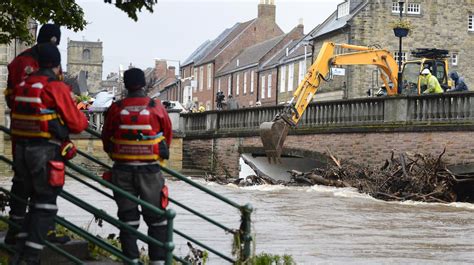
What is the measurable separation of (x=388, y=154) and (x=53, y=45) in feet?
79.3

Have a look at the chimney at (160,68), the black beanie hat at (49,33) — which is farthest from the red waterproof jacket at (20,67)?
the chimney at (160,68)

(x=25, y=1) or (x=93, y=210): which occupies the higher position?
(x=25, y=1)

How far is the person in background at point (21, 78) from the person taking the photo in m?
9.10

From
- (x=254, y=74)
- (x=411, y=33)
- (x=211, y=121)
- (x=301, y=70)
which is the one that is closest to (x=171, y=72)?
(x=254, y=74)

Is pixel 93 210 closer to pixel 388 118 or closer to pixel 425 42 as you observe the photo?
pixel 388 118

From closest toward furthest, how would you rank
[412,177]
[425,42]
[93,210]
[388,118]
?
[93,210]
[412,177]
[388,118]
[425,42]

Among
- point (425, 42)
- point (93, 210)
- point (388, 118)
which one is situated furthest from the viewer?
point (425, 42)

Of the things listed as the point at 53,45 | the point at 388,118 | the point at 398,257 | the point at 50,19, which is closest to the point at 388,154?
the point at 388,118

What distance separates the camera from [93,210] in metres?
8.66

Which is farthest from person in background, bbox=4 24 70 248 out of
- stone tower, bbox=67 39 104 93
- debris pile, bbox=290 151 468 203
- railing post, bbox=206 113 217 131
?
stone tower, bbox=67 39 104 93

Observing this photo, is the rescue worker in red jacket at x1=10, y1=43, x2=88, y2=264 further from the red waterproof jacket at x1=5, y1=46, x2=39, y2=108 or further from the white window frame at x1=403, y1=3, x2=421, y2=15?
the white window frame at x1=403, y1=3, x2=421, y2=15

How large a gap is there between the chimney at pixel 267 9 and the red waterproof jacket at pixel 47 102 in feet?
276

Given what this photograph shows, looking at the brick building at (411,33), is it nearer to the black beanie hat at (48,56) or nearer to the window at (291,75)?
the window at (291,75)

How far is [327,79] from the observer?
36.3 metres
